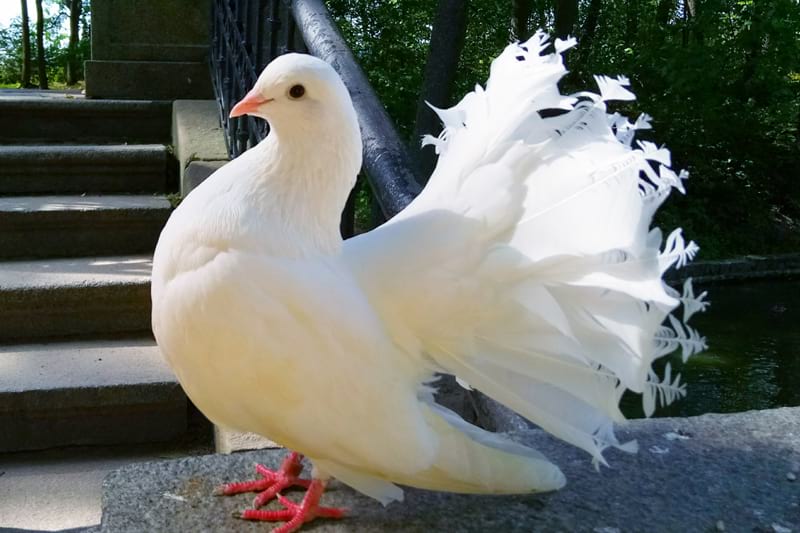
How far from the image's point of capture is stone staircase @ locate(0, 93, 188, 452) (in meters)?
2.98

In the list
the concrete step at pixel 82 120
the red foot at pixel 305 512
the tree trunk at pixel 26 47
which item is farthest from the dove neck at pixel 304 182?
the tree trunk at pixel 26 47

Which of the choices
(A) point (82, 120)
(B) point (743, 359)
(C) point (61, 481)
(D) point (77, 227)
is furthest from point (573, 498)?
(B) point (743, 359)

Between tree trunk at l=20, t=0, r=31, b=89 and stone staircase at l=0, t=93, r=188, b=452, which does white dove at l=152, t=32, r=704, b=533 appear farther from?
tree trunk at l=20, t=0, r=31, b=89

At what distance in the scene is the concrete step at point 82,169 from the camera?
4.18m

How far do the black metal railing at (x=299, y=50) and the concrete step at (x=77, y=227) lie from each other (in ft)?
1.82

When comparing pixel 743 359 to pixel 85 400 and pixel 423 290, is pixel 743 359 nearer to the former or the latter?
pixel 85 400

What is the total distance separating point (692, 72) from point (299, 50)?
8.60 metres

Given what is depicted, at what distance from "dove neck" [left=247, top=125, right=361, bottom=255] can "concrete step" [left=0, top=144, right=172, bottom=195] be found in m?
2.87

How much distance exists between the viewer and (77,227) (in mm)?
3838

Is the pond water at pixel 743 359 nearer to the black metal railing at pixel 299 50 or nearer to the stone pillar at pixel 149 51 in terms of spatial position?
the black metal railing at pixel 299 50

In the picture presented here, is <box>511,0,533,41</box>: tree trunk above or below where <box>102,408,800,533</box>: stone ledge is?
above

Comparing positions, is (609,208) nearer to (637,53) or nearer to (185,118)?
(185,118)

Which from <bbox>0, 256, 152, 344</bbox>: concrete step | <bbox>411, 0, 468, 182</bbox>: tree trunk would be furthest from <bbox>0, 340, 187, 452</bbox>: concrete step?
<bbox>411, 0, 468, 182</bbox>: tree trunk

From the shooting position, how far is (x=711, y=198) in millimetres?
12102
